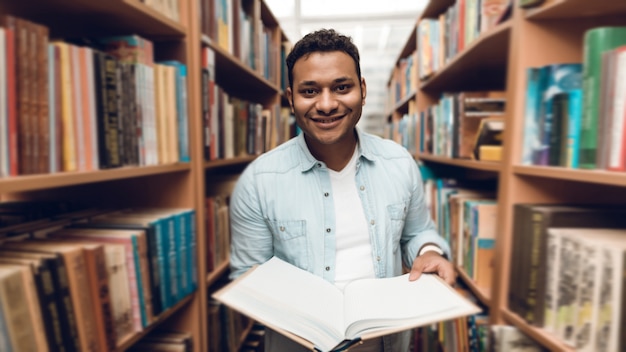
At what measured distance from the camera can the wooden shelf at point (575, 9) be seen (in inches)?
29.1

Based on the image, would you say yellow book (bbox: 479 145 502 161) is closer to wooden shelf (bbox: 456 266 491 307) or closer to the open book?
wooden shelf (bbox: 456 266 491 307)

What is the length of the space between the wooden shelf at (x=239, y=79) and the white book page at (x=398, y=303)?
0.94 metres

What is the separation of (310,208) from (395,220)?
9.9 inches

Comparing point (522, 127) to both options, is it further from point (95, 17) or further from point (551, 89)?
point (95, 17)

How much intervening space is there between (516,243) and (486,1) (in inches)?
31.0

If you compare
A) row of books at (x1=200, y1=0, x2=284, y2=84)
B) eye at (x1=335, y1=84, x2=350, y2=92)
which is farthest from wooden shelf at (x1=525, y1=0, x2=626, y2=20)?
row of books at (x1=200, y1=0, x2=284, y2=84)

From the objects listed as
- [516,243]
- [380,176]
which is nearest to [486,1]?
[380,176]

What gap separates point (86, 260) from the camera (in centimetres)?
67

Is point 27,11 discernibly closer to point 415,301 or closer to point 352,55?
point 352,55

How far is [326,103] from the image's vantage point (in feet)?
2.93

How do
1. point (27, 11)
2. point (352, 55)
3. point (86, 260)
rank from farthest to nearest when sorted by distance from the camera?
point (352, 55) < point (27, 11) < point (86, 260)

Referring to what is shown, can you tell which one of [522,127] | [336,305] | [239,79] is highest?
[239,79]

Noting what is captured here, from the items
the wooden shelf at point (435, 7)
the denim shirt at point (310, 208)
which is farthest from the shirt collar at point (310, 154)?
the wooden shelf at point (435, 7)

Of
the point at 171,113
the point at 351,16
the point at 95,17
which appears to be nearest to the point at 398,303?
the point at 171,113
